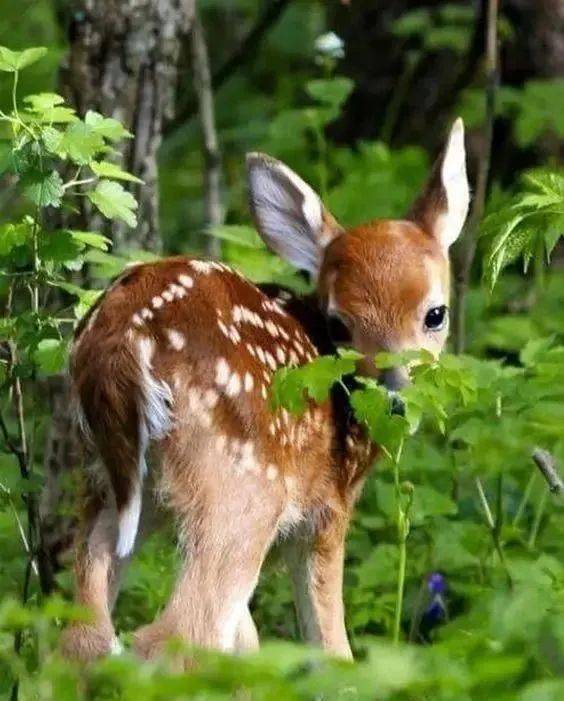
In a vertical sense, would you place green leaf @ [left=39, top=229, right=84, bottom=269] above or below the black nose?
above

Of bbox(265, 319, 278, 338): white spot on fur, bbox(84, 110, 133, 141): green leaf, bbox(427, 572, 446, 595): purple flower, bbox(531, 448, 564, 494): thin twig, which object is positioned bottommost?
bbox(427, 572, 446, 595): purple flower

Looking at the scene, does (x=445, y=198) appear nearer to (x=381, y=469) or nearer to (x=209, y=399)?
(x=381, y=469)

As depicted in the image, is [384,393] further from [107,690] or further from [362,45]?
[362,45]

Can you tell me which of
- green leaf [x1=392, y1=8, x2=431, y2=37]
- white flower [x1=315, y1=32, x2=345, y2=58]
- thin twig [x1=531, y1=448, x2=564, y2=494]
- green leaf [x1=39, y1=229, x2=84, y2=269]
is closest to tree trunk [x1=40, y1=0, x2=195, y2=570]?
white flower [x1=315, y1=32, x2=345, y2=58]

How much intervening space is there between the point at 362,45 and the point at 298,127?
281cm

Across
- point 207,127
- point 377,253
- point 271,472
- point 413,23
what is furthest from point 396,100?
point 271,472

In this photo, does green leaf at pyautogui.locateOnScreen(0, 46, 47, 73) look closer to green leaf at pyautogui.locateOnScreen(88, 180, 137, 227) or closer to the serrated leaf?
the serrated leaf

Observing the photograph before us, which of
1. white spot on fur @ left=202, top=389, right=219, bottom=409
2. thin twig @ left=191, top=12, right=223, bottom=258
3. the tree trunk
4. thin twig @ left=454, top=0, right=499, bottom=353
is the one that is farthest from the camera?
thin twig @ left=191, top=12, right=223, bottom=258

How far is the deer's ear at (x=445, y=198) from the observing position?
6812mm

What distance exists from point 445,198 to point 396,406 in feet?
4.62

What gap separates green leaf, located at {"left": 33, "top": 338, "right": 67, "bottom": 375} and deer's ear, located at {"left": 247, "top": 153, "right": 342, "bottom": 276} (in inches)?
53.3

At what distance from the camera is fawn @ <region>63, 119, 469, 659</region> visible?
5.28 m

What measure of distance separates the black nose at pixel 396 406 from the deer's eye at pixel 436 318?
2.71 feet

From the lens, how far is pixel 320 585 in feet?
19.8
